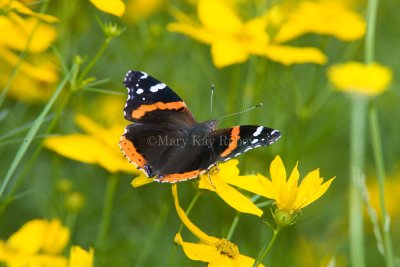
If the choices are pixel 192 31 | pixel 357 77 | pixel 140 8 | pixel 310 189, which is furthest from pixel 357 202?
pixel 140 8

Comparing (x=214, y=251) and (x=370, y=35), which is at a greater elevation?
(x=370, y=35)

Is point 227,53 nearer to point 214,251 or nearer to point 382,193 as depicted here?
point 382,193

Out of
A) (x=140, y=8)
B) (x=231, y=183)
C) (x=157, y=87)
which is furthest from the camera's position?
(x=140, y=8)

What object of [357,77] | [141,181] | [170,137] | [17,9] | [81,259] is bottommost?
[81,259]

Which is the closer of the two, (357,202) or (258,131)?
(357,202)

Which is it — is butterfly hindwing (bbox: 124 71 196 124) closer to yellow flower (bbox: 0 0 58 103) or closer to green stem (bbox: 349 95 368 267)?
yellow flower (bbox: 0 0 58 103)

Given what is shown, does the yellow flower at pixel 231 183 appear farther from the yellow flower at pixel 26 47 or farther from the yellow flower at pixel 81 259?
the yellow flower at pixel 26 47
